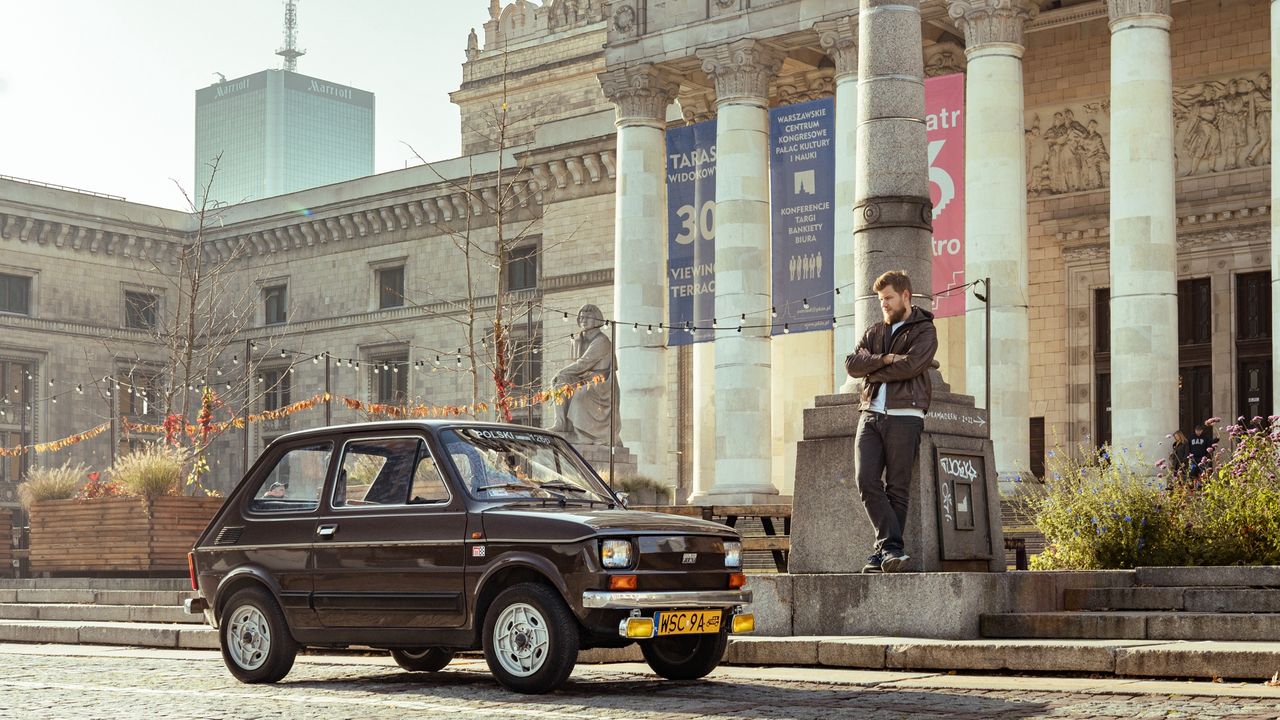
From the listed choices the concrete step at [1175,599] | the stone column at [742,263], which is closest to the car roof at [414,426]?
the concrete step at [1175,599]

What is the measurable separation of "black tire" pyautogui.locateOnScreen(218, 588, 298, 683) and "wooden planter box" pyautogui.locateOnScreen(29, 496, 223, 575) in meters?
11.3

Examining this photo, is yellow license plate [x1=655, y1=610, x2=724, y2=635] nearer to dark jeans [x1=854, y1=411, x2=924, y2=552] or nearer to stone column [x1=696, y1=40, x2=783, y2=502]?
dark jeans [x1=854, y1=411, x2=924, y2=552]

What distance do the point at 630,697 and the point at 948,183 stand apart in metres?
22.3

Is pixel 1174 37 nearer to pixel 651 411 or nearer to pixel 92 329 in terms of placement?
pixel 651 411

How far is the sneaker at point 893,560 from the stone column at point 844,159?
71.9 feet

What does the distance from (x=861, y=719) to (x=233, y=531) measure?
17.2 ft

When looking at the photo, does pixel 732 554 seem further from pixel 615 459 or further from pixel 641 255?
pixel 641 255

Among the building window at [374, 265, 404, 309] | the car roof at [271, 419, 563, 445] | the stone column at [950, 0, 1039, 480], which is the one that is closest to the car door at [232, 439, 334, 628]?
the car roof at [271, 419, 563, 445]

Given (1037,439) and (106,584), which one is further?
(1037,439)

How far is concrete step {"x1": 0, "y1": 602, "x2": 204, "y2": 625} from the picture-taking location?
19094mm

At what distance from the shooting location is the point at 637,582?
32.4 feet

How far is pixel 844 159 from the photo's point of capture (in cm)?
3428

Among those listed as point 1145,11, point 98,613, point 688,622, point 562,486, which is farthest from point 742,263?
point 688,622

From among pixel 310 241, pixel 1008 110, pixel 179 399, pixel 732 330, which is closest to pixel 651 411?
pixel 732 330
